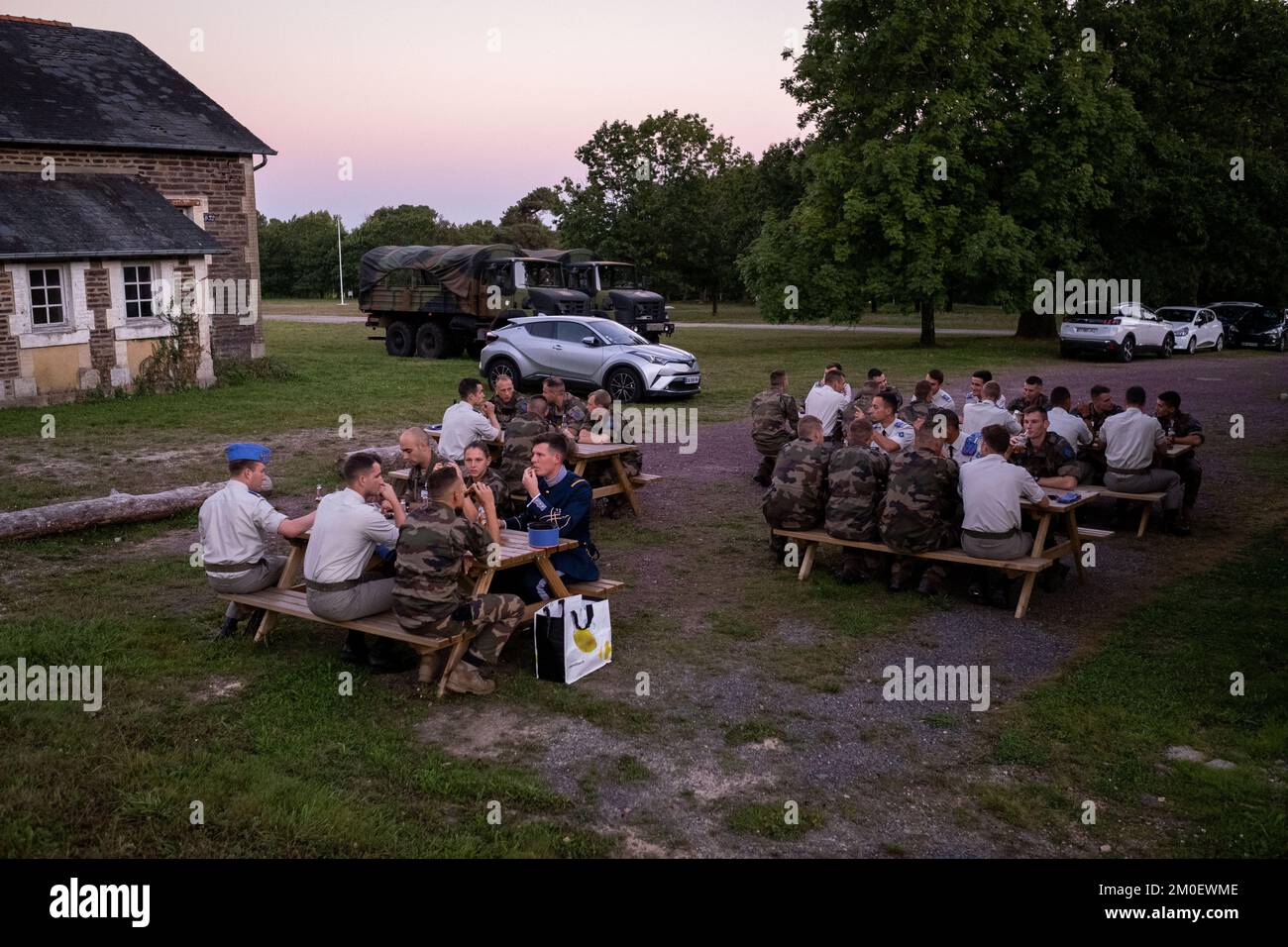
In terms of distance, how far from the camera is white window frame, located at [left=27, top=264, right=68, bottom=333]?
1892 centimetres

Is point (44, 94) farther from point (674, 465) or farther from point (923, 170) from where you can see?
point (923, 170)

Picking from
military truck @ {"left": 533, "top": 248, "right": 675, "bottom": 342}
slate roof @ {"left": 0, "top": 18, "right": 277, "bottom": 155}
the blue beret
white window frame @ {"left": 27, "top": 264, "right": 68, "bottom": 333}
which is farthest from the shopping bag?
military truck @ {"left": 533, "top": 248, "right": 675, "bottom": 342}

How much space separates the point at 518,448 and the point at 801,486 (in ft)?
9.13

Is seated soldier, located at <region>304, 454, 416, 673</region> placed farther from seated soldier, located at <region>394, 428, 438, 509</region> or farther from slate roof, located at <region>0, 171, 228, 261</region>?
slate roof, located at <region>0, 171, 228, 261</region>

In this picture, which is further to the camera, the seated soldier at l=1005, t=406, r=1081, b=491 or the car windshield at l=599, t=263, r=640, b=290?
the car windshield at l=599, t=263, r=640, b=290

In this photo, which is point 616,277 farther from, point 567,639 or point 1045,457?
point 567,639

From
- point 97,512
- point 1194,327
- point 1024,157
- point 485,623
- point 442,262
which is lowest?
point 485,623

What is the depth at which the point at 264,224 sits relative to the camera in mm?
76312

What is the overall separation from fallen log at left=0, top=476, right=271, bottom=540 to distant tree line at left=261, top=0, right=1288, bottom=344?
2067cm

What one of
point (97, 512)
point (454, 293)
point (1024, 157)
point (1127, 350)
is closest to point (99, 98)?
point (454, 293)

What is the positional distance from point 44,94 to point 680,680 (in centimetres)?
2134

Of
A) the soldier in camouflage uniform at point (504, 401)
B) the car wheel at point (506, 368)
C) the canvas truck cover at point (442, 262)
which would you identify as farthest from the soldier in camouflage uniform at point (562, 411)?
the canvas truck cover at point (442, 262)

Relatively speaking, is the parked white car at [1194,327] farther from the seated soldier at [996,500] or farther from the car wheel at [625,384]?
the seated soldier at [996,500]

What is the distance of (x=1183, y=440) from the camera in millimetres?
11141
